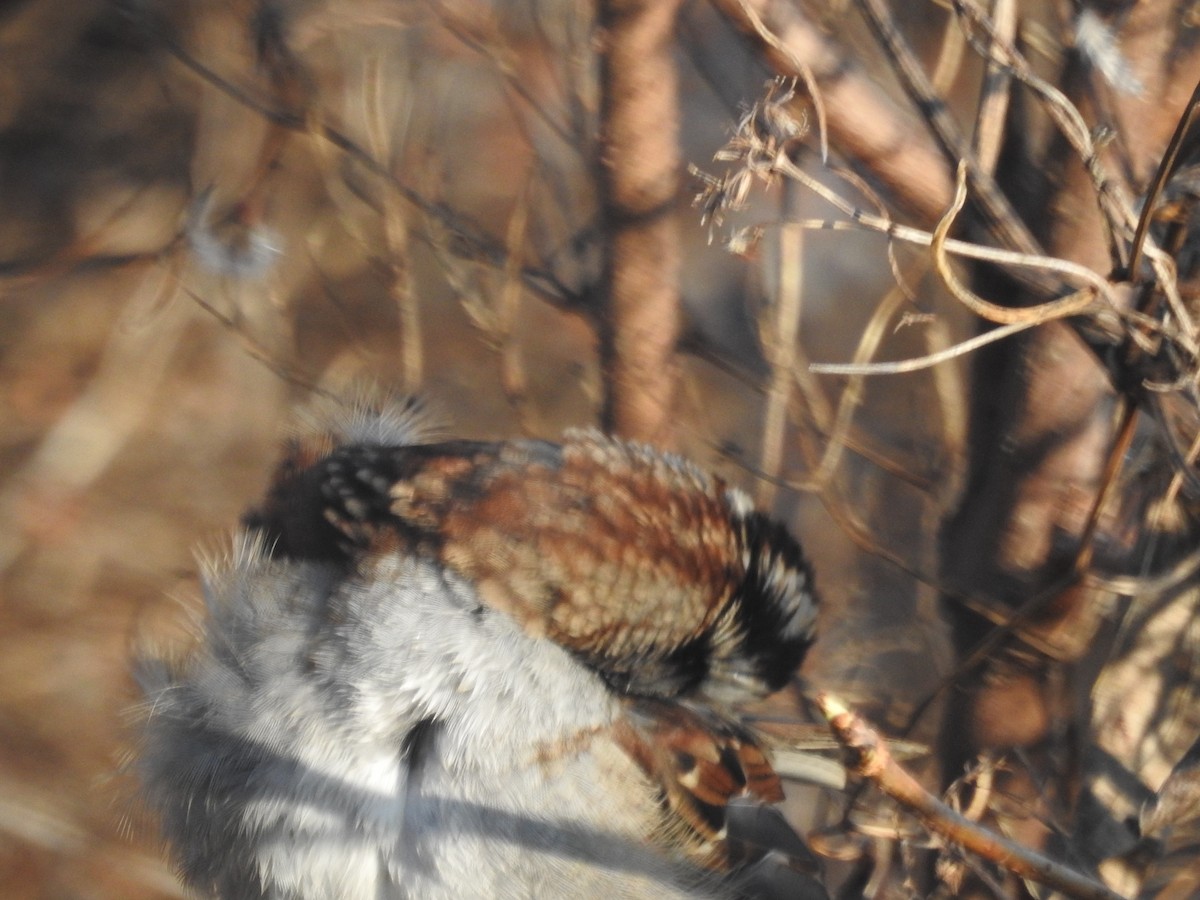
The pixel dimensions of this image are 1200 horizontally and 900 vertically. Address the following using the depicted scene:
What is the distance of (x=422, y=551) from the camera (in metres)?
0.89

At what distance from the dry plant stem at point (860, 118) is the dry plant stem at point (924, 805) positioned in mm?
584

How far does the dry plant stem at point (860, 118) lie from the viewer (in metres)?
1.04

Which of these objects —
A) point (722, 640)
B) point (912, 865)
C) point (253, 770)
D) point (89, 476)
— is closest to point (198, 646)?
point (253, 770)

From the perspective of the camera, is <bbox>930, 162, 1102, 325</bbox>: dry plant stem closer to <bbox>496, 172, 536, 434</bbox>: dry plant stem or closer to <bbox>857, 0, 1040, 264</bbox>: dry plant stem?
<bbox>857, 0, 1040, 264</bbox>: dry plant stem

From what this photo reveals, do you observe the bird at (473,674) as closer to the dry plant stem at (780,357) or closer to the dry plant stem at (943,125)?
the dry plant stem at (943,125)

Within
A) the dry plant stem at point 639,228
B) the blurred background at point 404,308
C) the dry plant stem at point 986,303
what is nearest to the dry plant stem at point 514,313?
the blurred background at point 404,308

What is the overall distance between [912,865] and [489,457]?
0.60m

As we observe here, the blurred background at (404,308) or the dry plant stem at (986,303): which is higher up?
the dry plant stem at (986,303)

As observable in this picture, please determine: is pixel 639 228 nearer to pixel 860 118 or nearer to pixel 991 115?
pixel 860 118

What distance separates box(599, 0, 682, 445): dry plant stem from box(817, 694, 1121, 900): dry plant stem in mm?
811

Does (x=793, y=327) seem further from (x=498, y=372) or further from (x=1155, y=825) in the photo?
(x=1155, y=825)

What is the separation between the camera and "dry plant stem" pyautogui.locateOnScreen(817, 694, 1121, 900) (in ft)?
1.90

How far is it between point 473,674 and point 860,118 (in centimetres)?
62

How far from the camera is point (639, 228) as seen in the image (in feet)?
4.53
